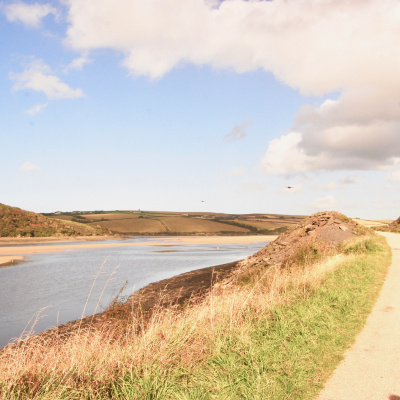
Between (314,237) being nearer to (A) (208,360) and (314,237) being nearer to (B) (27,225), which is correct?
(A) (208,360)

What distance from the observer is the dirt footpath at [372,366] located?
16.4ft

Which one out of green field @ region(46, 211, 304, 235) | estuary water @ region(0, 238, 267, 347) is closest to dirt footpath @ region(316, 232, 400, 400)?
estuary water @ region(0, 238, 267, 347)

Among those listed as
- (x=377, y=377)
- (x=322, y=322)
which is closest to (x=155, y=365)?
(x=377, y=377)

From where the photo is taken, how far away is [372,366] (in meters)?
5.85

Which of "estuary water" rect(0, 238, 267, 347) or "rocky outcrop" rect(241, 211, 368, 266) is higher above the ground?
"rocky outcrop" rect(241, 211, 368, 266)

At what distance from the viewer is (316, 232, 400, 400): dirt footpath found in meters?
4.98

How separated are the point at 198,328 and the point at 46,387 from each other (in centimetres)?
294

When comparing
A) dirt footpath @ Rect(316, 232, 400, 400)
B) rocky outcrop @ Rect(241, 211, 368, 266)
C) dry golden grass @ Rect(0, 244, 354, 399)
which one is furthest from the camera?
rocky outcrop @ Rect(241, 211, 368, 266)

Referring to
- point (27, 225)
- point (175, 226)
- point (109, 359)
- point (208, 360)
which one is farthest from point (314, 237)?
point (175, 226)

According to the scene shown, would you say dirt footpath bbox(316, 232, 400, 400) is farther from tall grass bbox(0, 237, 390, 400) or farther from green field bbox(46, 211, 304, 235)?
green field bbox(46, 211, 304, 235)

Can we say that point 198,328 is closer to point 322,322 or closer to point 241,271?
point 322,322

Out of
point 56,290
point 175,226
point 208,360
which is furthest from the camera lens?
point 175,226

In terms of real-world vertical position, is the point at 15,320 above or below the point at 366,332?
below

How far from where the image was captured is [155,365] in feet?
18.1
